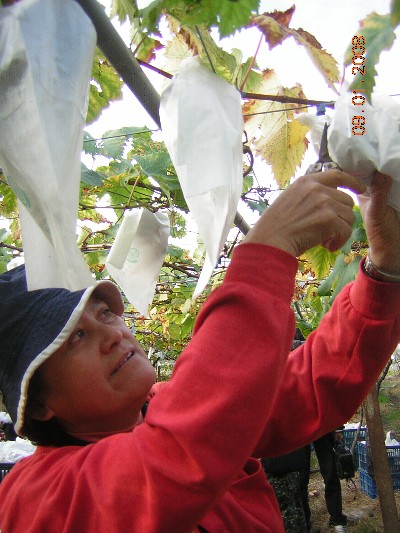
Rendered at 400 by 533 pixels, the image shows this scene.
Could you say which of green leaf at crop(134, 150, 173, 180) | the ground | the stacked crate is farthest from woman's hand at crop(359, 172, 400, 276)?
the stacked crate

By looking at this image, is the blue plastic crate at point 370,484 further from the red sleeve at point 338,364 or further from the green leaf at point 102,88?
the green leaf at point 102,88

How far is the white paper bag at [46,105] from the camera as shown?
61cm

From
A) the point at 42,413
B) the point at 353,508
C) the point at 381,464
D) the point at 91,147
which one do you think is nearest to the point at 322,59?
the point at 42,413

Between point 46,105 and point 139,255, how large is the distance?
29.6 inches

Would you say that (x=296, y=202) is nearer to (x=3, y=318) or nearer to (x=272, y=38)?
(x=272, y=38)

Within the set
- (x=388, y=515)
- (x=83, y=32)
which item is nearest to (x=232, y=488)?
(x=83, y=32)

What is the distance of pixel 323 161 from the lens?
0.81 meters

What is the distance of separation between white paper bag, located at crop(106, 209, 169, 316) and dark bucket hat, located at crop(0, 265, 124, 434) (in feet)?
0.94

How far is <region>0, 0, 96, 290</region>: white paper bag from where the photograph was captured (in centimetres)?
61

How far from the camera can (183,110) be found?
0.77 metres

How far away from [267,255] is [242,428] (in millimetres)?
234

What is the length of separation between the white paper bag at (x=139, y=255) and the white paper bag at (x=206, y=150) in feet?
1.68

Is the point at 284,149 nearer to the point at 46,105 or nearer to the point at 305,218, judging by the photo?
the point at 305,218

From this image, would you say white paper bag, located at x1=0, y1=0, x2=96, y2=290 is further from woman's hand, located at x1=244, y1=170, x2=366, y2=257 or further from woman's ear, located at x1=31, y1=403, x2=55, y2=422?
woman's ear, located at x1=31, y1=403, x2=55, y2=422
